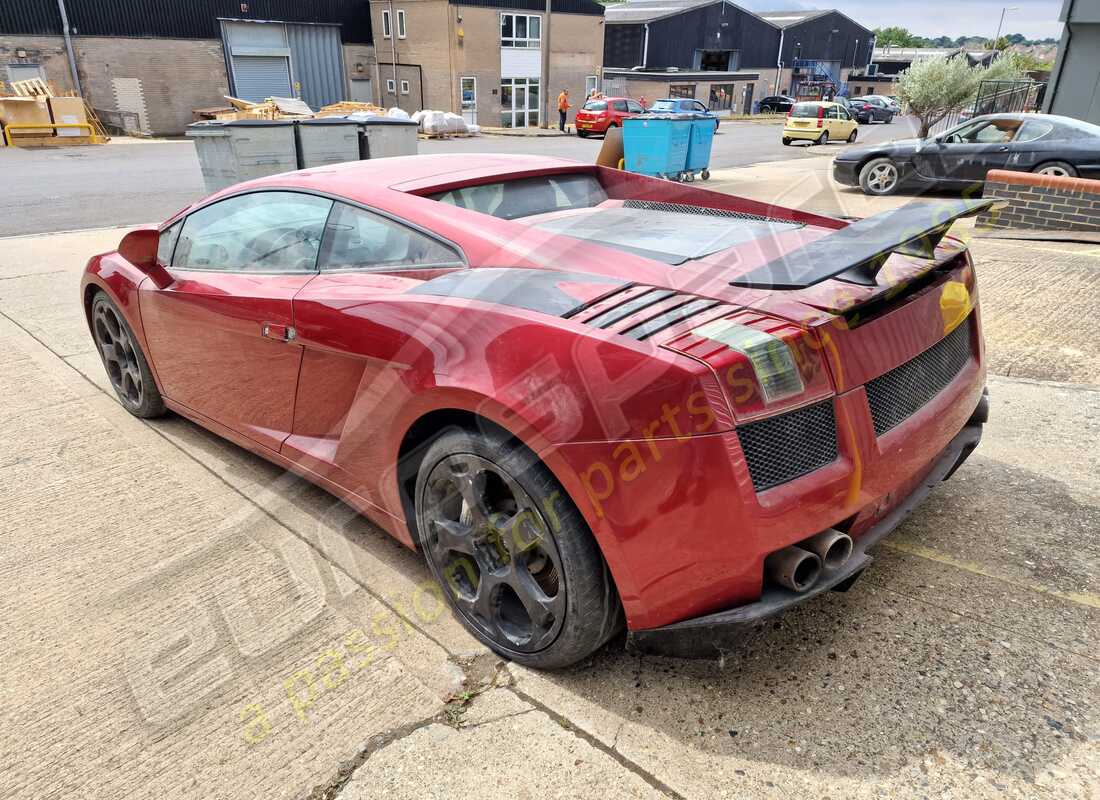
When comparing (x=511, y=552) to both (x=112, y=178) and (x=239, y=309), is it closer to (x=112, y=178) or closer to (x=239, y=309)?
(x=239, y=309)

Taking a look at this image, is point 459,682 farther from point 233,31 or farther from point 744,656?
point 233,31

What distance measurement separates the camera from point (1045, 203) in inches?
349

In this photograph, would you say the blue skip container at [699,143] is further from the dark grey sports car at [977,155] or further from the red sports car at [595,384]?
the red sports car at [595,384]

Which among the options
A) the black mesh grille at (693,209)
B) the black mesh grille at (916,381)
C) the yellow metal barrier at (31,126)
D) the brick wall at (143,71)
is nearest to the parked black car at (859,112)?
the brick wall at (143,71)

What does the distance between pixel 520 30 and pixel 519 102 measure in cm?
348

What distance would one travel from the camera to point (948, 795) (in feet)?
6.00

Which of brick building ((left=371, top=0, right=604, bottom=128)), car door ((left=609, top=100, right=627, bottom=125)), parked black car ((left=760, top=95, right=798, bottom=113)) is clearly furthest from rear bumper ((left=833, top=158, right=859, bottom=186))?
parked black car ((left=760, top=95, right=798, bottom=113))

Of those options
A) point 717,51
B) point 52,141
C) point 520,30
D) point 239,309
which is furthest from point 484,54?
point 239,309

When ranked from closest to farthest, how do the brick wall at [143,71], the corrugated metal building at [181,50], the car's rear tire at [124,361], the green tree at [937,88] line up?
the car's rear tire at [124,361] → the green tree at [937,88] → the corrugated metal building at [181,50] → the brick wall at [143,71]

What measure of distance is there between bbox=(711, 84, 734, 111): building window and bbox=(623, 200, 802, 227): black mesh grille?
195 ft

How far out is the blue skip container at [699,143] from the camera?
14.7 meters

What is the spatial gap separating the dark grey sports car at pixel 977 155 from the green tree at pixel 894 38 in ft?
457

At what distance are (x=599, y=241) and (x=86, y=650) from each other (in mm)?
2209

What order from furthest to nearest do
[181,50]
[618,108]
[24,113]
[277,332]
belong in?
[181,50] → [618,108] → [24,113] → [277,332]
